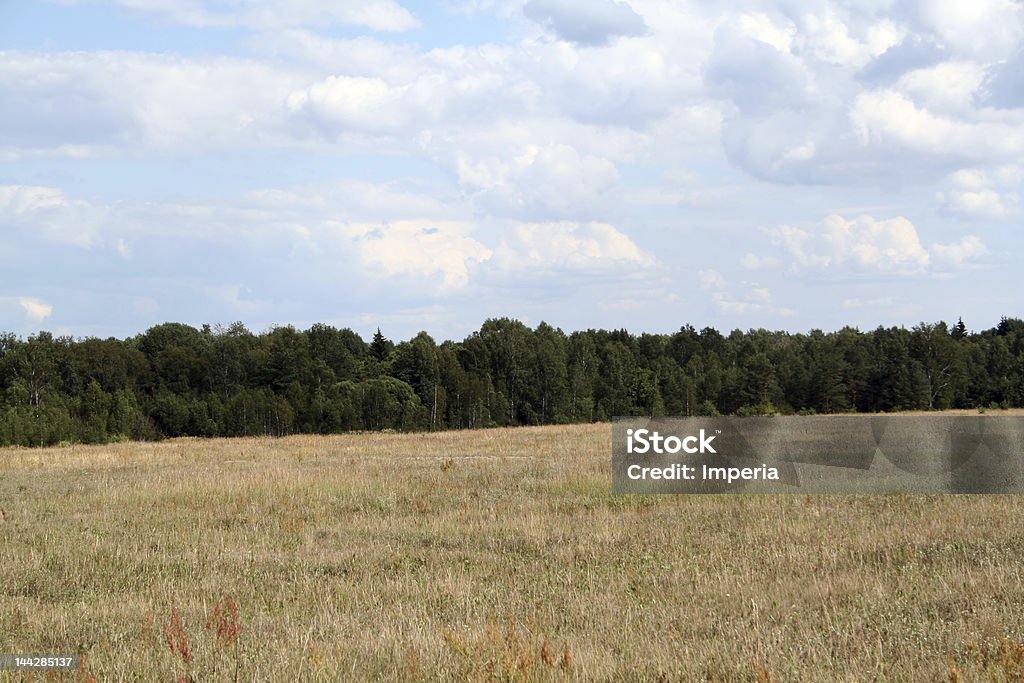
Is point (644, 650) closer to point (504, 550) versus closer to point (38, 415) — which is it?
point (504, 550)

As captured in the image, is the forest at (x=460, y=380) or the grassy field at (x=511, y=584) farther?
the forest at (x=460, y=380)

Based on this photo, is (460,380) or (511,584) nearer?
(511,584)

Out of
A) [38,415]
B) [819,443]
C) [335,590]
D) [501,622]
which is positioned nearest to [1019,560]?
[501,622]

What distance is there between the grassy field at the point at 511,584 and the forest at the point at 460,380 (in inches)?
2231

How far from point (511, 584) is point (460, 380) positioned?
83326mm

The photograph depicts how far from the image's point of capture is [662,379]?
4397 inches

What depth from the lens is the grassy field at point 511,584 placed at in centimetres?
740

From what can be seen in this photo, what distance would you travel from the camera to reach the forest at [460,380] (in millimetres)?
84625

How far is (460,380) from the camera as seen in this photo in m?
93.8

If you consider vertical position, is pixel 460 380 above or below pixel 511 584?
above

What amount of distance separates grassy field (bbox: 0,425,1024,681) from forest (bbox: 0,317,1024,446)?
186 feet

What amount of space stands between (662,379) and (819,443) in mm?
84283

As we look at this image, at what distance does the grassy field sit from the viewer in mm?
7398

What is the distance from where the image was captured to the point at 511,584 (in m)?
10.7
